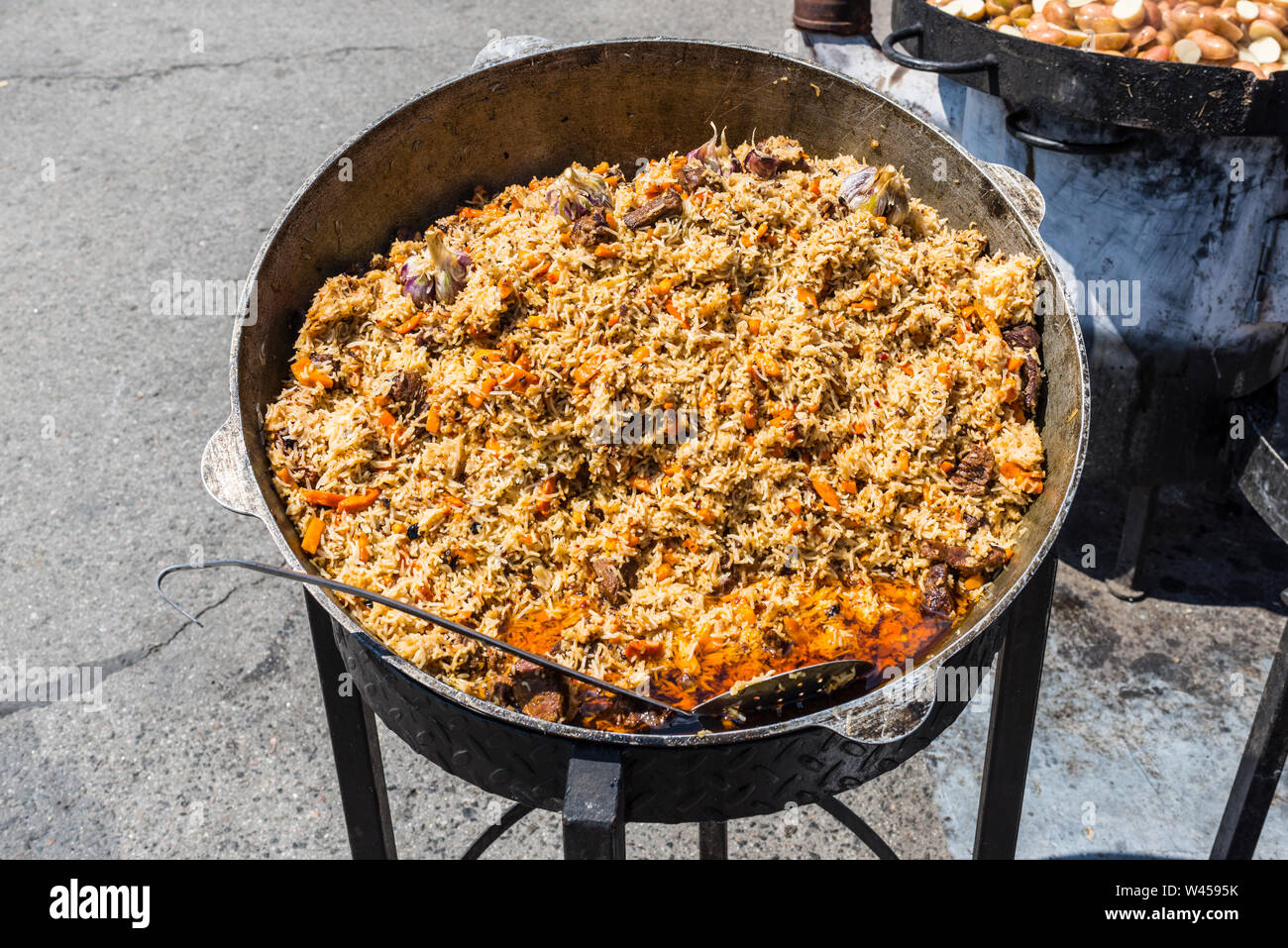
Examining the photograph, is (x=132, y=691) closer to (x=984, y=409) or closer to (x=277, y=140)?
(x=984, y=409)

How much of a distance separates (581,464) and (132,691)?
2.85m

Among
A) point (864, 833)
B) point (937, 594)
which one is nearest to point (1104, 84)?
point (937, 594)

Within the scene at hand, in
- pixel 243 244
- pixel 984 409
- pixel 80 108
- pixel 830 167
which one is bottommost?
pixel 243 244

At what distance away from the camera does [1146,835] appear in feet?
11.0

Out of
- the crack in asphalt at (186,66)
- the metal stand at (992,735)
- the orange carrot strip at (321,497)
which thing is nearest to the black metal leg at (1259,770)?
the metal stand at (992,735)

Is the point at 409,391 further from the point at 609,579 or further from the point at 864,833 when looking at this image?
the point at 864,833

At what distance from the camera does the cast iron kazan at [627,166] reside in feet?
5.48

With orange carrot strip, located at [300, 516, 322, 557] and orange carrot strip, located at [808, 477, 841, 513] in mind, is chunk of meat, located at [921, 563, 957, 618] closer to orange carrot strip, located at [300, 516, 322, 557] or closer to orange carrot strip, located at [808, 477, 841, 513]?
orange carrot strip, located at [808, 477, 841, 513]

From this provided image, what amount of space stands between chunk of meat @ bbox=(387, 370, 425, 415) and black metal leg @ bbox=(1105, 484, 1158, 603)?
2919 millimetres

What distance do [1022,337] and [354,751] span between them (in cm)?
181

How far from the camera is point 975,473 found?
2.06 m

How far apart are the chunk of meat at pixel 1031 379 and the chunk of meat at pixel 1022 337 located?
1.0 inches

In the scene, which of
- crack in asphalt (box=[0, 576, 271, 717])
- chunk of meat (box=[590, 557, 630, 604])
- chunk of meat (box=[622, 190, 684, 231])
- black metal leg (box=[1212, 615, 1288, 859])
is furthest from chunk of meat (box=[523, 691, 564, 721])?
crack in asphalt (box=[0, 576, 271, 717])
